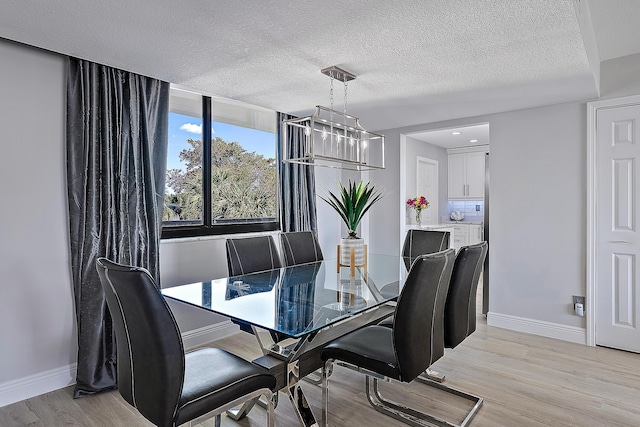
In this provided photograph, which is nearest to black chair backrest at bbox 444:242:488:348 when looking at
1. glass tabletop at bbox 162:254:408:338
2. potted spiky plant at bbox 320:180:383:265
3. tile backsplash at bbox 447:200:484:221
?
glass tabletop at bbox 162:254:408:338

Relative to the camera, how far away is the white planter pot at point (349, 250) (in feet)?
9.79

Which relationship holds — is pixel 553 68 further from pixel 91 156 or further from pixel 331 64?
pixel 91 156

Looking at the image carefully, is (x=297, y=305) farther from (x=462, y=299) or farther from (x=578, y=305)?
(x=578, y=305)

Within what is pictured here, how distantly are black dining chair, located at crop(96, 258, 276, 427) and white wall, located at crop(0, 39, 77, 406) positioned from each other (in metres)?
1.36

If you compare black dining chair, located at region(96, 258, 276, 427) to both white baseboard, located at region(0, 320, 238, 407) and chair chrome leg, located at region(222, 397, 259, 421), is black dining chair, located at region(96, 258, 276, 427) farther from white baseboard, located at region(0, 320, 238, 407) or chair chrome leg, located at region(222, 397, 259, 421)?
white baseboard, located at region(0, 320, 238, 407)

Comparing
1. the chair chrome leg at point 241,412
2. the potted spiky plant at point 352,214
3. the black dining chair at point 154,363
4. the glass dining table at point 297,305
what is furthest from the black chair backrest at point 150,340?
the potted spiky plant at point 352,214

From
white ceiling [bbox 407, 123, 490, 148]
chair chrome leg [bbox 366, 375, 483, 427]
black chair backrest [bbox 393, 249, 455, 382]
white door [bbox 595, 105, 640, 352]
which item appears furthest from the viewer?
white ceiling [bbox 407, 123, 490, 148]

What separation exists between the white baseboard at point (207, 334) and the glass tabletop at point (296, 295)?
1.01 metres

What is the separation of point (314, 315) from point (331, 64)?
173 centimetres

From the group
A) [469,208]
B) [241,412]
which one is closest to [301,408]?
[241,412]

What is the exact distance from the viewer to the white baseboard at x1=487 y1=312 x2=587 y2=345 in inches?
138

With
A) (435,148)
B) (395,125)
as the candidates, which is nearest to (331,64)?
(395,125)

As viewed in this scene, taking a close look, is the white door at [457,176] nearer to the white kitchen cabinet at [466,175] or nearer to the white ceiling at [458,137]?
the white kitchen cabinet at [466,175]

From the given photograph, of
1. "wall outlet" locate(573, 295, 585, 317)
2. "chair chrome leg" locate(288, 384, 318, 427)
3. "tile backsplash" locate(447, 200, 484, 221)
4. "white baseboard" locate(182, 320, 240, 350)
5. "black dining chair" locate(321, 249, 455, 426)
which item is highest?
"tile backsplash" locate(447, 200, 484, 221)
